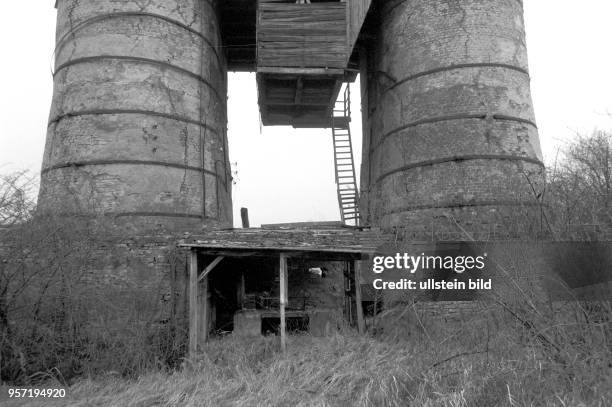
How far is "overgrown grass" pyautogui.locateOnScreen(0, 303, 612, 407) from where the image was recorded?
463cm

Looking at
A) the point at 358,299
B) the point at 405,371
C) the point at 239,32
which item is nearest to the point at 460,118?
the point at 358,299

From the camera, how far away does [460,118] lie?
1199 centimetres

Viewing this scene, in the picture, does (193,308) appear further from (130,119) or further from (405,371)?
(130,119)

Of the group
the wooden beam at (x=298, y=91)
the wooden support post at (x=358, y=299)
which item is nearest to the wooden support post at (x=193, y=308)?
the wooden support post at (x=358, y=299)

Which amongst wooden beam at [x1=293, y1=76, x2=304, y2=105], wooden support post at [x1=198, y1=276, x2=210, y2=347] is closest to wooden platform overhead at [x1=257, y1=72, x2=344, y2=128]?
wooden beam at [x1=293, y1=76, x2=304, y2=105]

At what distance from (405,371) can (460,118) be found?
7.86 m

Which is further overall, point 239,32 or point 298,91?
point 239,32

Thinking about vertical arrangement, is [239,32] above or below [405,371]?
above

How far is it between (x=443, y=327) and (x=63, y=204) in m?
8.97

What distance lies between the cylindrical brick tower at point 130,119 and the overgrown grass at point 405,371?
467 cm

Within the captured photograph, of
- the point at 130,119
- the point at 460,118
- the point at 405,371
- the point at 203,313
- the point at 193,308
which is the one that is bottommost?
the point at 405,371

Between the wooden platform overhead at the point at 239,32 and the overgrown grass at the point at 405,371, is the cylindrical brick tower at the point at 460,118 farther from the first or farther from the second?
the wooden platform overhead at the point at 239,32

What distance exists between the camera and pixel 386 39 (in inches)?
554

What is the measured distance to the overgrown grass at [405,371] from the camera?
4633 mm
